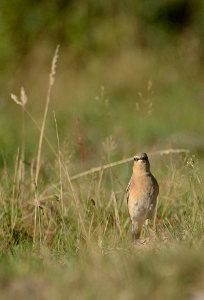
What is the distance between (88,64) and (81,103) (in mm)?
2176

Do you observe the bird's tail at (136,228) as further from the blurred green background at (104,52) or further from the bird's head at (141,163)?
the blurred green background at (104,52)

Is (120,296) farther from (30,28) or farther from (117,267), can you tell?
(30,28)

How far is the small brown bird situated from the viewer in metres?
4.71

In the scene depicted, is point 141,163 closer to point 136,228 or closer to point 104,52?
point 136,228

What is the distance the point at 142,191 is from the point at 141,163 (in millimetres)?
212

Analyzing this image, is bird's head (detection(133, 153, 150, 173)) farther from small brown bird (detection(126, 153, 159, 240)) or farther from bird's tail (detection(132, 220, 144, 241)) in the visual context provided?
bird's tail (detection(132, 220, 144, 241))

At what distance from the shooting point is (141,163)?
4.69 meters

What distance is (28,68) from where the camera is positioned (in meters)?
13.7

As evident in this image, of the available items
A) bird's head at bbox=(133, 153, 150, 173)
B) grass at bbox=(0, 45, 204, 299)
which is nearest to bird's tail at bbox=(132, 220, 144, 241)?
grass at bbox=(0, 45, 204, 299)

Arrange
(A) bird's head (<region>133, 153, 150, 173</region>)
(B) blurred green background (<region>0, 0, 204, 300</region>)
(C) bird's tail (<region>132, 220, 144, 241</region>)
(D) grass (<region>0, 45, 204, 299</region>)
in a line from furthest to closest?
(C) bird's tail (<region>132, 220, 144, 241</region>)
(A) bird's head (<region>133, 153, 150, 173</region>)
(B) blurred green background (<region>0, 0, 204, 300</region>)
(D) grass (<region>0, 45, 204, 299</region>)

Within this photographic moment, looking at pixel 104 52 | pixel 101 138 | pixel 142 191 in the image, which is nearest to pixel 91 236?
pixel 142 191

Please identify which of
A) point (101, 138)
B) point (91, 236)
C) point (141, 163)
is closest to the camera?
point (91, 236)

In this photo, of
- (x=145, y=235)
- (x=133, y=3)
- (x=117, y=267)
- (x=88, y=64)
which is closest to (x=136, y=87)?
(x=88, y=64)

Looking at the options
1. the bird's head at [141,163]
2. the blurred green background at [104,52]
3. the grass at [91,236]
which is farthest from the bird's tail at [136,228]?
the blurred green background at [104,52]
